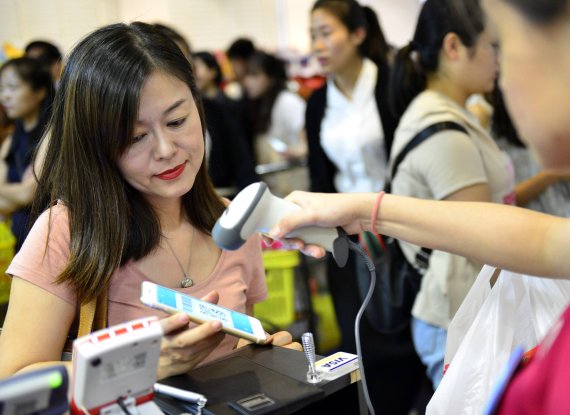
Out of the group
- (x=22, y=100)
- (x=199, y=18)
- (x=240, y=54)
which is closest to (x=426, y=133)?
(x=22, y=100)

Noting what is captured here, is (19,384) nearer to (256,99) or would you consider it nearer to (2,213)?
(2,213)

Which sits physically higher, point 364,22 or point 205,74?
point 364,22

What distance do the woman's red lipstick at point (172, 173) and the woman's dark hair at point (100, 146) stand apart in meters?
0.09

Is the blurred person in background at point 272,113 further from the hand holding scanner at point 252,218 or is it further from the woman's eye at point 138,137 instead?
the hand holding scanner at point 252,218

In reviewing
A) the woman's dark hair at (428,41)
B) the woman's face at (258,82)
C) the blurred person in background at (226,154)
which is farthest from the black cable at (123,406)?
the woman's face at (258,82)

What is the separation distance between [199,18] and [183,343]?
21.4 feet

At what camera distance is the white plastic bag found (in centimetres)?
112

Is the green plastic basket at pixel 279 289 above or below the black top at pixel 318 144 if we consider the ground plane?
below

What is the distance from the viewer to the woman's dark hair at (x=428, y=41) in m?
1.86

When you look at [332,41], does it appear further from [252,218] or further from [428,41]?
[252,218]

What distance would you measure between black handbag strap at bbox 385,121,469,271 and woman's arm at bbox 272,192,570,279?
645mm

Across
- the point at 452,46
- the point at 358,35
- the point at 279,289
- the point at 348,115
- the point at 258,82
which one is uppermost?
the point at 452,46

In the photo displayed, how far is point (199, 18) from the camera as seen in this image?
23.2 ft

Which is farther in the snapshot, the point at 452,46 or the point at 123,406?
the point at 452,46
